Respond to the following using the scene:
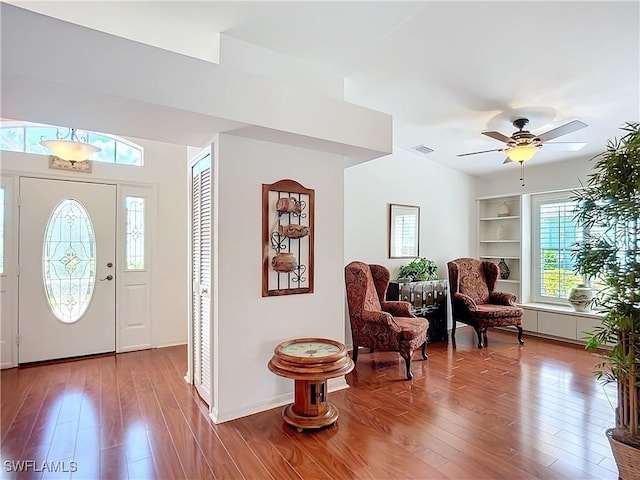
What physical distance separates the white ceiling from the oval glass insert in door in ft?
7.47

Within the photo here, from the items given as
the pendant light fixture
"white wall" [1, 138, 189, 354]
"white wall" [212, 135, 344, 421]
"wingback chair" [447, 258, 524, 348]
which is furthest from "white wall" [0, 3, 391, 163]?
"wingback chair" [447, 258, 524, 348]

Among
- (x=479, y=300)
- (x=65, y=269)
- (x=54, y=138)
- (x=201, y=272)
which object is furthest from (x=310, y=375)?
(x=54, y=138)

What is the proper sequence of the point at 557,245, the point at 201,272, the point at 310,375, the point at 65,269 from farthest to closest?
the point at 557,245, the point at 65,269, the point at 201,272, the point at 310,375

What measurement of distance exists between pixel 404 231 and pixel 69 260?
4351 millimetres

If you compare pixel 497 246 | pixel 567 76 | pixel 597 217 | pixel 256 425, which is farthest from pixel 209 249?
pixel 497 246

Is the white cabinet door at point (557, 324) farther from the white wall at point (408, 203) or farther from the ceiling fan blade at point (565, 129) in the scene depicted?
the ceiling fan blade at point (565, 129)

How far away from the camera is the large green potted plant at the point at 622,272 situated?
2.00m

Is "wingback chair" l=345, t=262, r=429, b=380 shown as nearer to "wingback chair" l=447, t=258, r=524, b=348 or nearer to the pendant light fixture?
"wingback chair" l=447, t=258, r=524, b=348

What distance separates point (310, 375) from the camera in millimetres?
2510

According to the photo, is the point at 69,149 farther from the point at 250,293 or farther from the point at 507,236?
the point at 507,236

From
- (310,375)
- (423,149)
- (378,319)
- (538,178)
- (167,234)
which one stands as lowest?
(310,375)

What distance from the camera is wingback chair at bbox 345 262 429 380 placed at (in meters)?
3.71

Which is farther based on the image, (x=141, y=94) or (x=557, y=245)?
(x=557, y=245)

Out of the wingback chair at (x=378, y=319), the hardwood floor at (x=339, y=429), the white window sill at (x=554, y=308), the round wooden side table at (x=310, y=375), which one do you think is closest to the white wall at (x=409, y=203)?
the wingback chair at (x=378, y=319)
